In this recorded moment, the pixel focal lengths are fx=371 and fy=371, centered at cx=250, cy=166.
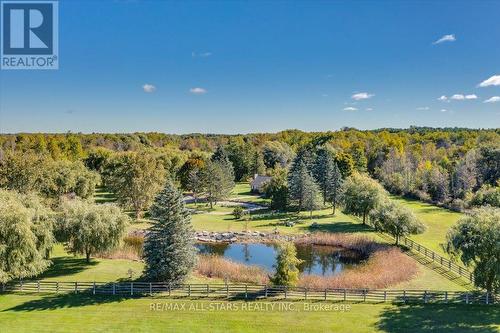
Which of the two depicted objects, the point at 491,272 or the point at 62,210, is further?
the point at 62,210

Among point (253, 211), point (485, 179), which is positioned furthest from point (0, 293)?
point (485, 179)

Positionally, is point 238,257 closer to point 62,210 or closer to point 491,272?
point 62,210

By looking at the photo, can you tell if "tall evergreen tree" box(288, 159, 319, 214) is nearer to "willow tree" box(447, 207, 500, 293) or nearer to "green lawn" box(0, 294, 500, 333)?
"willow tree" box(447, 207, 500, 293)

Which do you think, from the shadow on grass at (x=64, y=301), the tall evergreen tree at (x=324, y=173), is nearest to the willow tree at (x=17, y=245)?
the shadow on grass at (x=64, y=301)

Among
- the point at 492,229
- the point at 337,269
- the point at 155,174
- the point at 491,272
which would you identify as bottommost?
the point at 337,269

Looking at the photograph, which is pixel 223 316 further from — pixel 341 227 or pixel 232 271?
pixel 341 227

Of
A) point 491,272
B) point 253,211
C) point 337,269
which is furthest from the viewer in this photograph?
point 253,211

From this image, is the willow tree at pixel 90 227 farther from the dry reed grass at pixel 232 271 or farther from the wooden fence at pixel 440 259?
the wooden fence at pixel 440 259
